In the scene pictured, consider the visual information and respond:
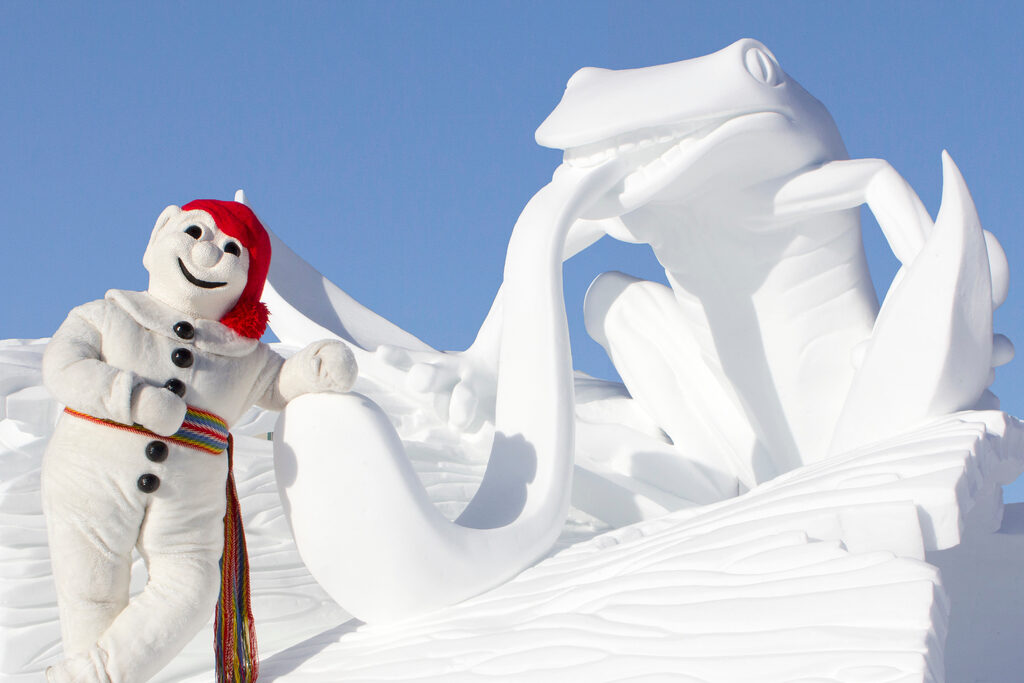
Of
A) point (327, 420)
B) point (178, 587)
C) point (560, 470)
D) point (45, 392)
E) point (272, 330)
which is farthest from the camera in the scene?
point (272, 330)

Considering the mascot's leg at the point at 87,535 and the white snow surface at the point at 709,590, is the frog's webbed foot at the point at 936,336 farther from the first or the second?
the mascot's leg at the point at 87,535

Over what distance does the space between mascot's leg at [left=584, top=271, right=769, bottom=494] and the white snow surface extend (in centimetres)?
74

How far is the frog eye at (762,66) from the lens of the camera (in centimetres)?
279

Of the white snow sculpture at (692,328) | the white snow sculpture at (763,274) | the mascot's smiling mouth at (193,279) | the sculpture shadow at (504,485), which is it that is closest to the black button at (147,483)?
the white snow sculpture at (692,328)

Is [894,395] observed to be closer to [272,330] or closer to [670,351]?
[670,351]

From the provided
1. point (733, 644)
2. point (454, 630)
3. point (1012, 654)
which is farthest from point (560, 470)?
point (1012, 654)

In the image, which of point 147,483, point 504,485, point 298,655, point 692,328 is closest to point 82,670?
point 147,483

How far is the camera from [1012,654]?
2.48 metres

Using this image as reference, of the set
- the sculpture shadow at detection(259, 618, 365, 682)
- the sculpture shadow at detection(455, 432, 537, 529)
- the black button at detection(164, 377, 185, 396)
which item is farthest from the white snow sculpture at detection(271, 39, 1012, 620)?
the black button at detection(164, 377, 185, 396)

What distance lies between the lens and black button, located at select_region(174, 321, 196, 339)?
196 centimetres

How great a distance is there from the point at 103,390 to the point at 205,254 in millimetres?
336

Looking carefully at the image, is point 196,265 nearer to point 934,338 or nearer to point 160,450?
point 160,450

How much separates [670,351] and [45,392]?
197 centimetres

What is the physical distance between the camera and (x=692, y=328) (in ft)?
11.1
